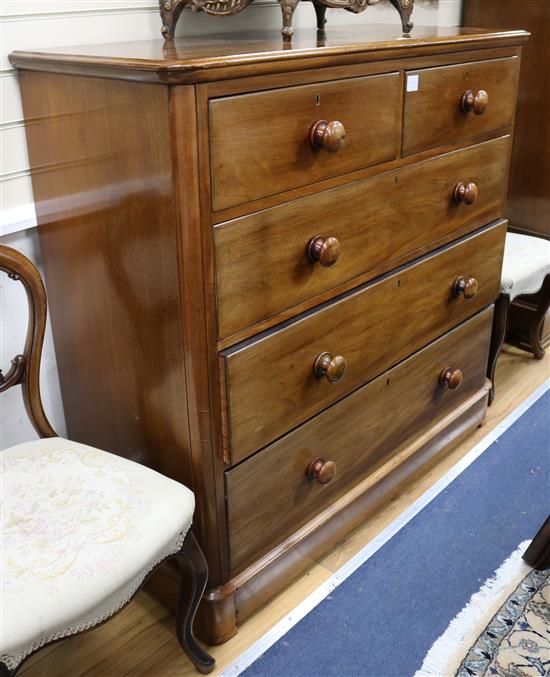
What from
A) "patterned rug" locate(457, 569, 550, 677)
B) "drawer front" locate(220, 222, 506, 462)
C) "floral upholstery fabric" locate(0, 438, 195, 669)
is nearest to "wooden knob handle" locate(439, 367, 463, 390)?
"drawer front" locate(220, 222, 506, 462)

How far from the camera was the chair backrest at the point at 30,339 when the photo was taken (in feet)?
4.13

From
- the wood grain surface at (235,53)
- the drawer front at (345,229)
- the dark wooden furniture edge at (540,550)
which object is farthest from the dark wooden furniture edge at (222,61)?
the dark wooden furniture edge at (540,550)

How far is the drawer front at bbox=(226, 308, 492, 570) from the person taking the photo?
1410 millimetres

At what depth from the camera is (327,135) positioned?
1.23m

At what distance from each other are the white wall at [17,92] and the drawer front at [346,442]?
0.51 m

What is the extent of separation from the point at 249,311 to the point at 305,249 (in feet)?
0.52

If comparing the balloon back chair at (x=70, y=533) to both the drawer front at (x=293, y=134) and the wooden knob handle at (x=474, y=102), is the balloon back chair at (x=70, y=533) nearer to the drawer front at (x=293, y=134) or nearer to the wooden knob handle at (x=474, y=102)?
the drawer front at (x=293, y=134)

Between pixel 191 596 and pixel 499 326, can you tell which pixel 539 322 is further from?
pixel 191 596

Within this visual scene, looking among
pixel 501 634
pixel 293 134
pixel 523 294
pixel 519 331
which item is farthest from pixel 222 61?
pixel 519 331

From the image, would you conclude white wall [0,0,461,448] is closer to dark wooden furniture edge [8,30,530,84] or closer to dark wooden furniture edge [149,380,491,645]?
dark wooden furniture edge [8,30,530,84]

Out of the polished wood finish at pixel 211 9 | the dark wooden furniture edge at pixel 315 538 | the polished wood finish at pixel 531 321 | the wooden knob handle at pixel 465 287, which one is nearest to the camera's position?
the polished wood finish at pixel 211 9

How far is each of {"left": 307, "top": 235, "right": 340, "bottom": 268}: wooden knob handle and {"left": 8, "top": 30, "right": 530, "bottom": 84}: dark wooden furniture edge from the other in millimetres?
285

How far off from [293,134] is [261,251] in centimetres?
19

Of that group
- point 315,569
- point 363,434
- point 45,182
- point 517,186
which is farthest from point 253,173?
point 517,186
